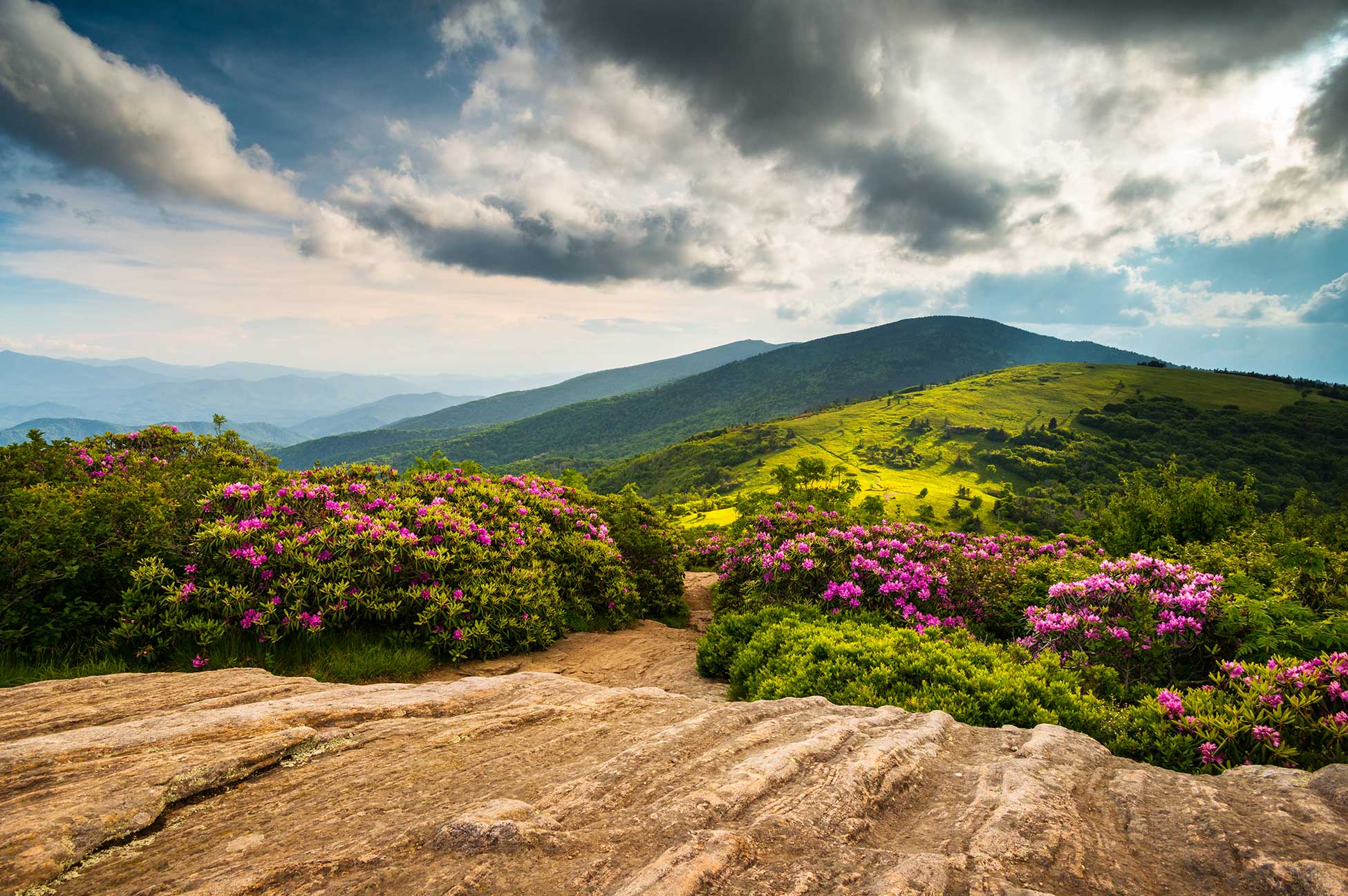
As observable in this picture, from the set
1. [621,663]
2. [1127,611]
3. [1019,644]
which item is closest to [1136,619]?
[1127,611]

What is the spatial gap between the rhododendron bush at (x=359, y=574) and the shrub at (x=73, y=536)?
17.4 inches

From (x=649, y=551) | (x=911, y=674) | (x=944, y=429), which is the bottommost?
(x=911, y=674)

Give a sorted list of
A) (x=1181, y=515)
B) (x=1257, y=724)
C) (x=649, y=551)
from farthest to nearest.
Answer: (x=1181, y=515) → (x=649, y=551) → (x=1257, y=724)

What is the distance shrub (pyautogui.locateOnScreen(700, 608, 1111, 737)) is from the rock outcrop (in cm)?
120

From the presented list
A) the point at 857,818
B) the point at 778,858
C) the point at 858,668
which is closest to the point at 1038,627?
the point at 858,668

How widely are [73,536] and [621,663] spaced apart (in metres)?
7.86

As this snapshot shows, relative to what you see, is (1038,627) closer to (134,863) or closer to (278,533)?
(134,863)

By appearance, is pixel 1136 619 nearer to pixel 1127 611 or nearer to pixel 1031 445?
pixel 1127 611

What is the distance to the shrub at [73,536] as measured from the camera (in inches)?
266

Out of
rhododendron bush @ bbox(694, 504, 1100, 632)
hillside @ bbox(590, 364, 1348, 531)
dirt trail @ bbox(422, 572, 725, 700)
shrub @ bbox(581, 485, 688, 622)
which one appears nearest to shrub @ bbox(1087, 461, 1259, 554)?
rhododendron bush @ bbox(694, 504, 1100, 632)

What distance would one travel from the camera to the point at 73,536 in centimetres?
716

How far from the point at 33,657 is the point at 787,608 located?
1066 cm

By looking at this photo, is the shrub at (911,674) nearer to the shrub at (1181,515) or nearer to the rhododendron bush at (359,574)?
the rhododendron bush at (359,574)

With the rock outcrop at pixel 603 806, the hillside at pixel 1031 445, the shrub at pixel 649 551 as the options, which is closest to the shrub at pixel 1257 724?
the rock outcrop at pixel 603 806
